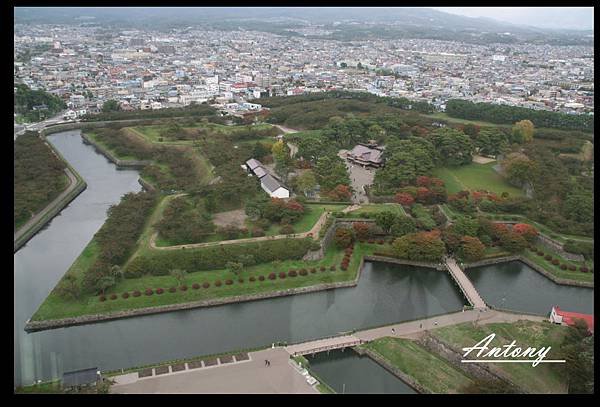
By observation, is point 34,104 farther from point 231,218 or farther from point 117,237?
point 231,218

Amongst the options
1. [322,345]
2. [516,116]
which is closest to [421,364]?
[322,345]

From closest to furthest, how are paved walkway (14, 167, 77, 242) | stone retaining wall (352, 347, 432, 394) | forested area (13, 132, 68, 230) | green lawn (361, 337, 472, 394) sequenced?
green lawn (361, 337, 472, 394) < stone retaining wall (352, 347, 432, 394) < paved walkway (14, 167, 77, 242) < forested area (13, 132, 68, 230)

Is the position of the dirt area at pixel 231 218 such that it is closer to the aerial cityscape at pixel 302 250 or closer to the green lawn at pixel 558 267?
the aerial cityscape at pixel 302 250

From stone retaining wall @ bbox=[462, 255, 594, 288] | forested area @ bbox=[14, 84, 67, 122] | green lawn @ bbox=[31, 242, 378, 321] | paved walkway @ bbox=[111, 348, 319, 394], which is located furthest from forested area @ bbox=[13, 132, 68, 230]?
stone retaining wall @ bbox=[462, 255, 594, 288]

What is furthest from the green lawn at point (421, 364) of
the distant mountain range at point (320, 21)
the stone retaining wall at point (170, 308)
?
the distant mountain range at point (320, 21)

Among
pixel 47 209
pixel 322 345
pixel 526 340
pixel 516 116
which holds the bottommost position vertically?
pixel 47 209

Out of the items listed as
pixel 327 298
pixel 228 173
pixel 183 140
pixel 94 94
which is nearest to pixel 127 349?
pixel 327 298

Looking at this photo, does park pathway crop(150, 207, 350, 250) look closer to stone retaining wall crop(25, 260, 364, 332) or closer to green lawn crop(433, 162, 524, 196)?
stone retaining wall crop(25, 260, 364, 332)

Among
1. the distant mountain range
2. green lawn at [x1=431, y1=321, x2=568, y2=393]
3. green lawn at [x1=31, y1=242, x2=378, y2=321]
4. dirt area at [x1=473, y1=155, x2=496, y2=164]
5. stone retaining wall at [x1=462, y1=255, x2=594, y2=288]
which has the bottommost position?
the distant mountain range
